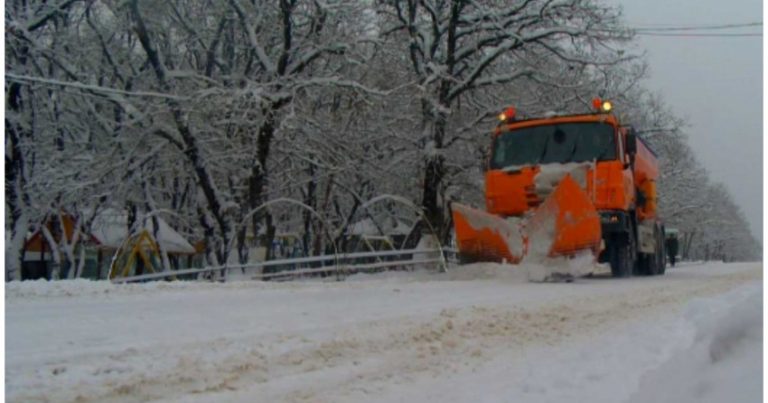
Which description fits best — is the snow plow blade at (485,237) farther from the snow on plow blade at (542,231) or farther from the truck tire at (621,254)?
the truck tire at (621,254)

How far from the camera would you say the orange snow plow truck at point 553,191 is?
14539mm

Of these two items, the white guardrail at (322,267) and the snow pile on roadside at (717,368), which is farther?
the white guardrail at (322,267)

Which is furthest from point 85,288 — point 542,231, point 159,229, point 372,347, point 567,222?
point 159,229

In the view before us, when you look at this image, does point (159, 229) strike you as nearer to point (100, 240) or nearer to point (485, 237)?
point (100, 240)

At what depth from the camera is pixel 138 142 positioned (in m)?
21.5

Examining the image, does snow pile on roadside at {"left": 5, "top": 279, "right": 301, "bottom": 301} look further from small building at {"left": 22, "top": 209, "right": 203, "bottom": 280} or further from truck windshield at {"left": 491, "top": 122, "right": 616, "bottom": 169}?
small building at {"left": 22, "top": 209, "right": 203, "bottom": 280}

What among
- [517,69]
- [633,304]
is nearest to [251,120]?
[517,69]

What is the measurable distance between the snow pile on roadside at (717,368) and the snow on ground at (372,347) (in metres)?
0.02

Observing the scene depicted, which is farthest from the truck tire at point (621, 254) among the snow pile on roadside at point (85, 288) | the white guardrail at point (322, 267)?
the snow pile on roadside at point (85, 288)

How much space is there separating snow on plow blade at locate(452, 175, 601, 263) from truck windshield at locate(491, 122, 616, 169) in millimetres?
1151

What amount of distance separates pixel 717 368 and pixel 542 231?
9542 mm

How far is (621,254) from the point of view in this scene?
16781mm

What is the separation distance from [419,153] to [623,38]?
5692mm

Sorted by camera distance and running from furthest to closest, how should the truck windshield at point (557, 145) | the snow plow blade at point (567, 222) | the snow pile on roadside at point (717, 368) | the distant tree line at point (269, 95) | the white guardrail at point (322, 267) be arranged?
the distant tree line at point (269, 95) < the white guardrail at point (322, 267) < the truck windshield at point (557, 145) < the snow plow blade at point (567, 222) < the snow pile on roadside at point (717, 368)
